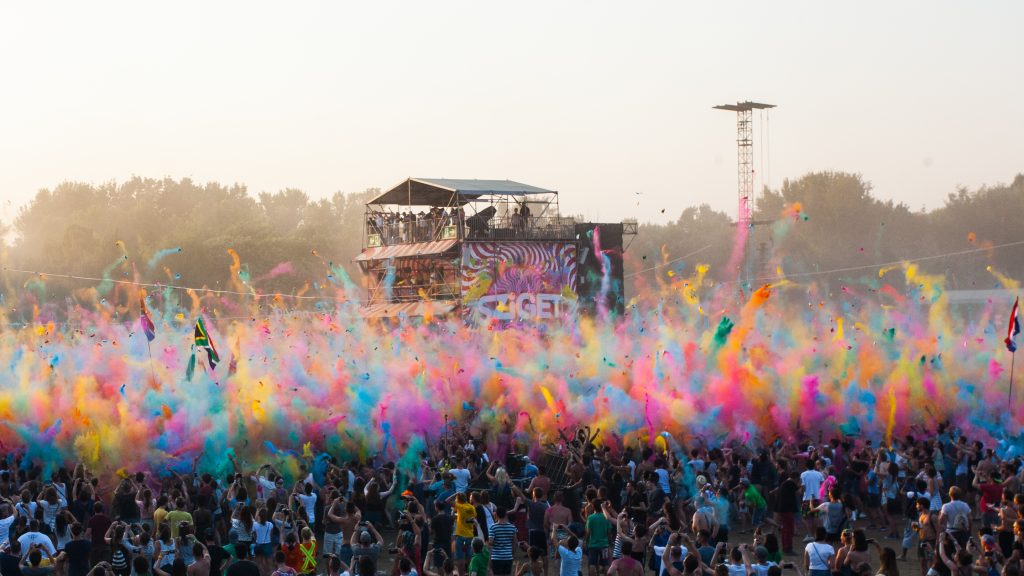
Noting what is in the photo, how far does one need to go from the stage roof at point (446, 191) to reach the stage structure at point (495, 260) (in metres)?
0.05

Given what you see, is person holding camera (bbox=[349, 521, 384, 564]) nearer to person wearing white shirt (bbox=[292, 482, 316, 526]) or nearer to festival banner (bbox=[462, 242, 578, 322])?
person wearing white shirt (bbox=[292, 482, 316, 526])

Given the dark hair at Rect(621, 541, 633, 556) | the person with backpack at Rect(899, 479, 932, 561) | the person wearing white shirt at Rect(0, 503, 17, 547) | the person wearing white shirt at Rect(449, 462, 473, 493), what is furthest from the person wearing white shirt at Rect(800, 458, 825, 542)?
the person wearing white shirt at Rect(0, 503, 17, 547)

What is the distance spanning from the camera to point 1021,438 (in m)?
19.0

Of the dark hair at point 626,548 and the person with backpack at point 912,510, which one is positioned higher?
the dark hair at point 626,548

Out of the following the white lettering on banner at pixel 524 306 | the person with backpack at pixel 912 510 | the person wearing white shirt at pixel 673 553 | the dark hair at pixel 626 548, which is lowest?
the person with backpack at pixel 912 510

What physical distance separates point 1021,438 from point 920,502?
631 centimetres

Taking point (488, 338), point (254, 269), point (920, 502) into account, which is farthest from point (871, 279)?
point (920, 502)

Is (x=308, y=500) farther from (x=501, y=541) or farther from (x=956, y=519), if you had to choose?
(x=956, y=519)

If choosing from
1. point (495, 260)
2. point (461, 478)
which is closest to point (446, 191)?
point (495, 260)

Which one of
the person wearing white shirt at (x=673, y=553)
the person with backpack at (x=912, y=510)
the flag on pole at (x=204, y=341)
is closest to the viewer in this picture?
the person wearing white shirt at (x=673, y=553)

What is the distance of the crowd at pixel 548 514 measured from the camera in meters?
11.3

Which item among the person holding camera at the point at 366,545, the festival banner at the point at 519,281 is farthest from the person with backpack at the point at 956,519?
the festival banner at the point at 519,281

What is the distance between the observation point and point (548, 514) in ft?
44.3

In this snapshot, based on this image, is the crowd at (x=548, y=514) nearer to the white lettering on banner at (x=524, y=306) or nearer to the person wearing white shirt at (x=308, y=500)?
the person wearing white shirt at (x=308, y=500)
